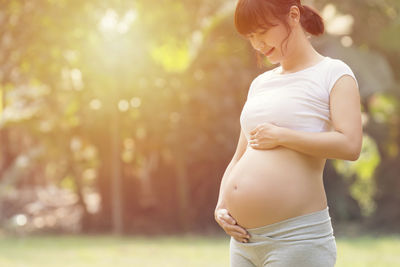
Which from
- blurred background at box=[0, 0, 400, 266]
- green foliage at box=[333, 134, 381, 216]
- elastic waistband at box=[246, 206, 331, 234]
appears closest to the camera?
elastic waistband at box=[246, 206, 331, 234]

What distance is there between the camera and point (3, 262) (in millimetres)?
9266

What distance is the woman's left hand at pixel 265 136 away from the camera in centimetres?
246

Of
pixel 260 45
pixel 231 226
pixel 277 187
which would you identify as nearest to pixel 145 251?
pixel 231 226

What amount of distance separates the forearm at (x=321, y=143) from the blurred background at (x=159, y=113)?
8399mm

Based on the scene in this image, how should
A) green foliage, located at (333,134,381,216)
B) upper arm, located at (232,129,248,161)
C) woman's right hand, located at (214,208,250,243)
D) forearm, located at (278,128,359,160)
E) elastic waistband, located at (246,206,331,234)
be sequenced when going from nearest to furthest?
forearm, located at (278,128,359,160) < elastic waistband, located at (246,206,331,234) < woman's right hand, located at (214,208,250,243) < upper arm, located at (232,129,248,161) < green foliage, located at (333,134,381,216)

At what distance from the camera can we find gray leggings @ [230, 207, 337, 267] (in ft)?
8.02

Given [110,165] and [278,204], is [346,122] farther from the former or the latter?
[110,165]

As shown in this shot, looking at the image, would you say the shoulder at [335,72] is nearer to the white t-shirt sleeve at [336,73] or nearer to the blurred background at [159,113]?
the white t-shirt sleeve at [336,73]

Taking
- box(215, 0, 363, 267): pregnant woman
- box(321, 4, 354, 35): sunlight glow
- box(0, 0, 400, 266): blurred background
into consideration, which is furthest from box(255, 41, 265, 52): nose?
box(321, 4, 354, 35): sunlight glow

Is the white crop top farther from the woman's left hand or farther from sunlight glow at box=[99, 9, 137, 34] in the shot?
sunlight glow at box=[99, 9, 137, 34]

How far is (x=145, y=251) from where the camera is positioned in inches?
406

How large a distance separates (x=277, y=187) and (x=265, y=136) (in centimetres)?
20

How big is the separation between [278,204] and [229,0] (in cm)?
1093

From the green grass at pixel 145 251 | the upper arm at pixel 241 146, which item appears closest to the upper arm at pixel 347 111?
the upper arm at pixel 241 146
